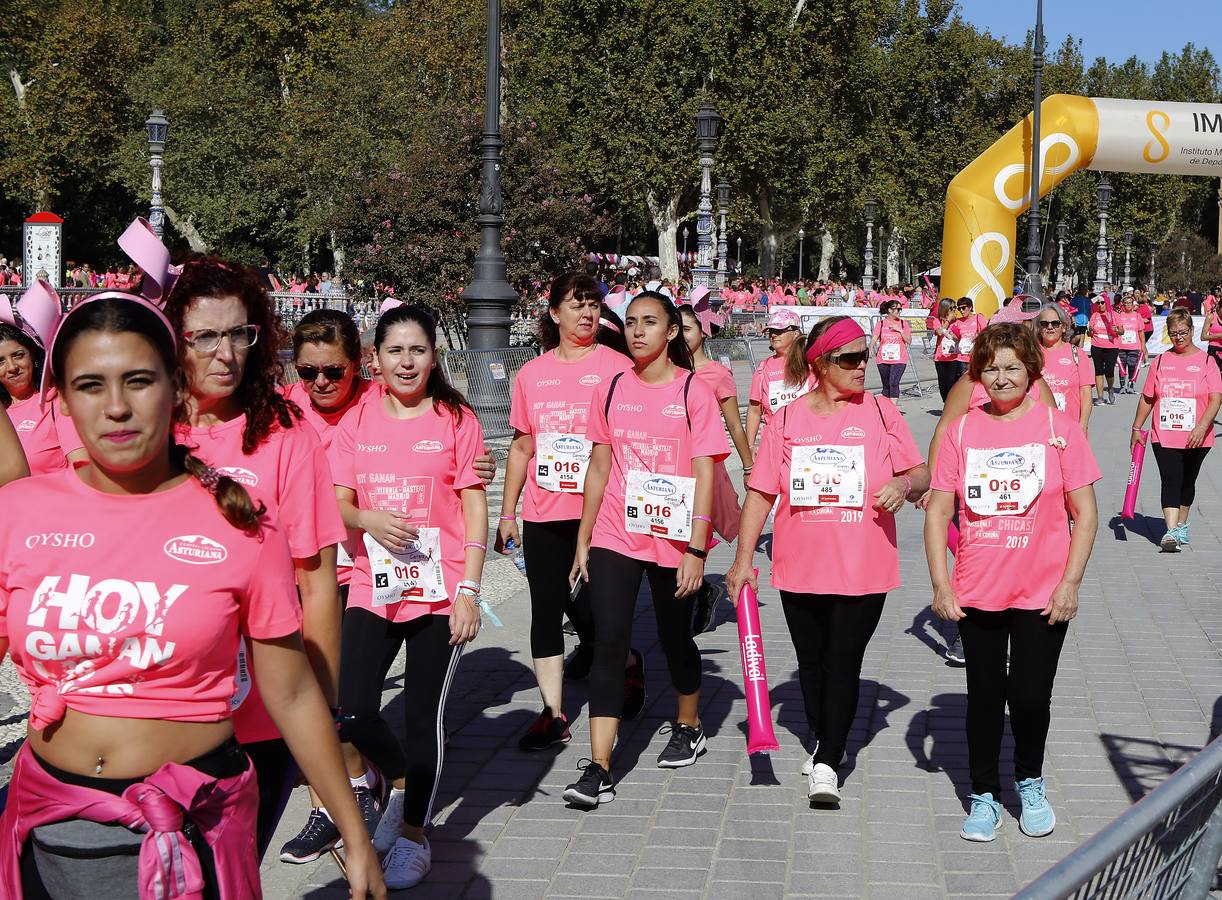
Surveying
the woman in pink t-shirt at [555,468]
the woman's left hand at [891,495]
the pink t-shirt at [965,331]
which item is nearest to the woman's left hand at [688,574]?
the woman's left hand at [891,495]

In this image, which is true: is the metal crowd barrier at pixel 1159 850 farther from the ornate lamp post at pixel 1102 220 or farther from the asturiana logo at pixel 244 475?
the ornate lamp post at pixel 1102 220

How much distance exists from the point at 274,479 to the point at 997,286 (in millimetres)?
28323

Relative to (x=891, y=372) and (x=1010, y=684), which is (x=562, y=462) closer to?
(x=1010, y=684)

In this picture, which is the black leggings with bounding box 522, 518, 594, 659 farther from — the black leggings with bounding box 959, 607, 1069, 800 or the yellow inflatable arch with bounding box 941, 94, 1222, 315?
the yellow inflatable arch with bounding box 941, 94, 1222, 315

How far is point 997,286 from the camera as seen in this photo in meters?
30.3

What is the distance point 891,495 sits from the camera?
213 inches

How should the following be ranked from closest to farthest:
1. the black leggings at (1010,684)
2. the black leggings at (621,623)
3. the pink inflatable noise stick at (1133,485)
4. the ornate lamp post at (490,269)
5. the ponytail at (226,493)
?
1. the ponytail at (226,493)
2. the black leggings at (1010,684)
3. the black leggings at (621,623)
4. the pink inflatable noise stick at (1133,485)
5. the ornate lamp post at (490,269)

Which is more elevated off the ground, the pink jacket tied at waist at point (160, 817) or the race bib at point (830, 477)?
the race bib at point (830, 477)

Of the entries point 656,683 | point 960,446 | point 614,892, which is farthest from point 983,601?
point 656,683

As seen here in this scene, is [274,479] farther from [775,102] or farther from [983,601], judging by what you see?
[775,102]

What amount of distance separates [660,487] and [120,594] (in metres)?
3.39

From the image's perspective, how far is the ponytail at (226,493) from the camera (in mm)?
2656

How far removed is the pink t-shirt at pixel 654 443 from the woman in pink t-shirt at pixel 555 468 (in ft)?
1.84

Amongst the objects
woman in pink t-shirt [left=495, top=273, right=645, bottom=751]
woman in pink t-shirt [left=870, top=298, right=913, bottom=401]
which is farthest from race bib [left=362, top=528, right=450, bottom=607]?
woman in pink t-shirt [left=870, top=298, right=913, bottom=401]
